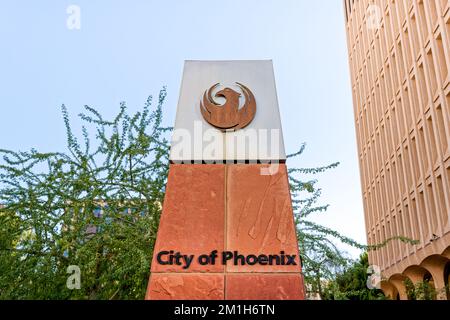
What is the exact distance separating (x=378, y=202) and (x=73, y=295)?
27010 mm

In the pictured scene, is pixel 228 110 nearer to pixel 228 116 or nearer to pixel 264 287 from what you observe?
pixel 228 116

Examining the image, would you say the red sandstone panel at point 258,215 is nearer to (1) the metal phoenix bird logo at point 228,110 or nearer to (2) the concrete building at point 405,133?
(1) the metal phoenix bird logo at point 228,110

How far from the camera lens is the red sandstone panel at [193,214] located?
5582 mm

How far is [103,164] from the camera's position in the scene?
8.23 m

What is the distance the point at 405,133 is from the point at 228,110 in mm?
21062

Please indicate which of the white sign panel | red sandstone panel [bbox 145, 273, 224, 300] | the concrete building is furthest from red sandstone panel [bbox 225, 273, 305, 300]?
the concrete building

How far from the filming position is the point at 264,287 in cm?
535

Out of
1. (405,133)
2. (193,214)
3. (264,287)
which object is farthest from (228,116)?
(405,133)

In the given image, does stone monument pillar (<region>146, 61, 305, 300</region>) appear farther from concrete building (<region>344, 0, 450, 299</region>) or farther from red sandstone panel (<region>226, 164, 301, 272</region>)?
concrete building (<region>344, 0, 450, 299</region>)

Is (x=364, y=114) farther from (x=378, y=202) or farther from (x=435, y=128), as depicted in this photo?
(x=435, y=128)

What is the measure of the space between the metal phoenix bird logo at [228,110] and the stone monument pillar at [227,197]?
13 millimetres

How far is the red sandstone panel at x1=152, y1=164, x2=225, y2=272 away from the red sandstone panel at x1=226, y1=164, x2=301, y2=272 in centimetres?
13
